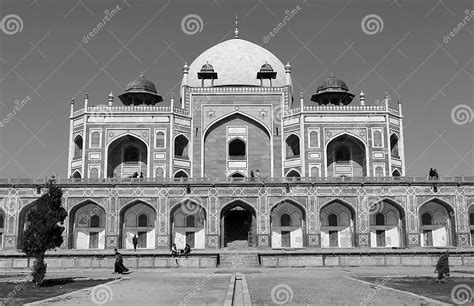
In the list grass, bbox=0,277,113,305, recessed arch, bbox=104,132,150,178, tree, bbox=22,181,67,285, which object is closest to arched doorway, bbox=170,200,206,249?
recessed arch, bbox=104,132,150,178

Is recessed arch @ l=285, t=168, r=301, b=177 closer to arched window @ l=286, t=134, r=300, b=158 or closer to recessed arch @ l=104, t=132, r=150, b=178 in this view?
arched window @ l=286, t=134, r=300, b=158

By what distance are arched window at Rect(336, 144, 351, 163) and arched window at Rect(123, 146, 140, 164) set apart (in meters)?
15.8

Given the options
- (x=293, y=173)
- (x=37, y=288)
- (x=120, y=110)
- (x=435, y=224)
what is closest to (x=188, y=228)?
(x=293, y=173)

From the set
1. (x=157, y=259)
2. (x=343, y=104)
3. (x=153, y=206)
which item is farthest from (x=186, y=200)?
(x=343, y=104)

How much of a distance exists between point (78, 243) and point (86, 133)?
9.66 metres

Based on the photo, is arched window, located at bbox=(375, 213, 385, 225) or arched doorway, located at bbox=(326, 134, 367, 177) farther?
arched doorway, located at bbox=(326, 134, 367, 177)

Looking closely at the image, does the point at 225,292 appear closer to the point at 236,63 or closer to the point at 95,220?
the point at 95,220

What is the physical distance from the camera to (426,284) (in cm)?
1483

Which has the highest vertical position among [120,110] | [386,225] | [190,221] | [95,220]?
[120,110]

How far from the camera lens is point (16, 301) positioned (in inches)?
454

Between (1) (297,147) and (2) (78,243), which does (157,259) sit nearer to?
(2) (78,243)

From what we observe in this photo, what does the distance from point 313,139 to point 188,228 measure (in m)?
12.1

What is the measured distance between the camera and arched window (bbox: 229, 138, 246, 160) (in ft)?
136

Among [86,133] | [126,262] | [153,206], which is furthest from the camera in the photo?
[86,133]
